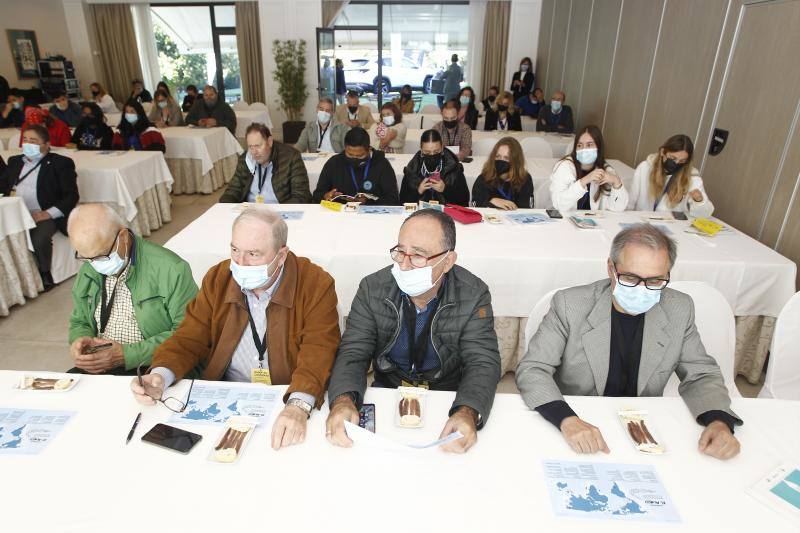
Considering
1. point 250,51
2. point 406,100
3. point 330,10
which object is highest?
point 330,10

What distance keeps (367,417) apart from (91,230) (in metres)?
1.37

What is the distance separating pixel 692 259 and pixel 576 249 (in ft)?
2.12

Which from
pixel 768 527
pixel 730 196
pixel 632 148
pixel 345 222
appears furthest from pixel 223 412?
pixel 632 148

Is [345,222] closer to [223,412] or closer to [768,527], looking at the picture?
[223,412]

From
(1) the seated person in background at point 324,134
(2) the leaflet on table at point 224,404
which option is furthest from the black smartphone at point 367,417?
(1) the seated person in background at point 324,134

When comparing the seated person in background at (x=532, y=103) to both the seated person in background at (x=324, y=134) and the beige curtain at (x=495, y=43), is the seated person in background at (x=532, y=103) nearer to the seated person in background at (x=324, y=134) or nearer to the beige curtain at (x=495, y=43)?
the beige curtain at (x=495, y=43)

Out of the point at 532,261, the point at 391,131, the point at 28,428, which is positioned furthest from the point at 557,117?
the point at 28,428

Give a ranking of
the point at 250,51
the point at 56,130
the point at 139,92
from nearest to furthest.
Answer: the point at 56,130, the point at 139,92, the point at 250,51

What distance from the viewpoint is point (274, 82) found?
37.3 ft

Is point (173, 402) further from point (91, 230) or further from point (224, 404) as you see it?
point (91, 230)

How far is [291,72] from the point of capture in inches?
430

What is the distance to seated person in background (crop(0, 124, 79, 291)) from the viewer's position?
410 centimetres

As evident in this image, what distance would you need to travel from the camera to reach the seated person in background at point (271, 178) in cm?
410

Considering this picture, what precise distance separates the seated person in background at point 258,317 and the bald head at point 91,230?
17.6 inches
